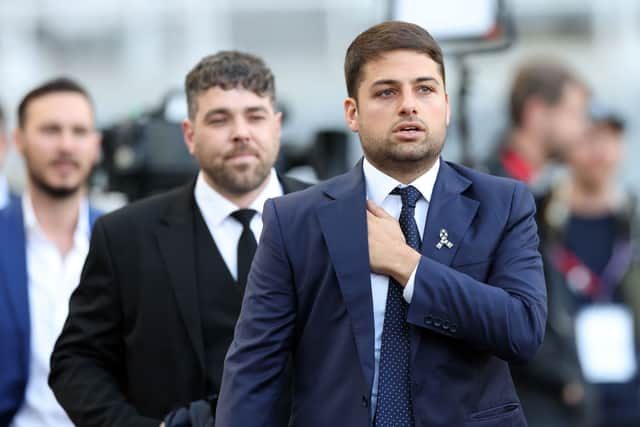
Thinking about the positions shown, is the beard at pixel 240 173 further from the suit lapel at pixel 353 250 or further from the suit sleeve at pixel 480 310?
the suit sleeve at pixel 480 310

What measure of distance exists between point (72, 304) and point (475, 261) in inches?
62.6

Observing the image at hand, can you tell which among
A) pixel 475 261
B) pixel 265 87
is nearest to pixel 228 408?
pixel 475 261

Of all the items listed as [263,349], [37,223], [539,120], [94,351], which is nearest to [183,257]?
[94,351]

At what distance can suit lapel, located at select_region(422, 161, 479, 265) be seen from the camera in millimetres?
3031

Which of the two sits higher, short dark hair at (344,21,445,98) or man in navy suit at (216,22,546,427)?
short dark hair at (344,21,445,98)

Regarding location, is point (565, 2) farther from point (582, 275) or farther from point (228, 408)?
point (228, 408)

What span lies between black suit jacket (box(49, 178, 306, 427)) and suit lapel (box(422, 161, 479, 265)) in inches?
41.6

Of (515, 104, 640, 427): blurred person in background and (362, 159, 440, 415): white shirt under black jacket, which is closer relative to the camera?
(362, 159, 440, 415): white shirt under black jacket

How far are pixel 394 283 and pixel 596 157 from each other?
14.9ft

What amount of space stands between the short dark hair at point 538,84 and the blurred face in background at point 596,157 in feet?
3.85

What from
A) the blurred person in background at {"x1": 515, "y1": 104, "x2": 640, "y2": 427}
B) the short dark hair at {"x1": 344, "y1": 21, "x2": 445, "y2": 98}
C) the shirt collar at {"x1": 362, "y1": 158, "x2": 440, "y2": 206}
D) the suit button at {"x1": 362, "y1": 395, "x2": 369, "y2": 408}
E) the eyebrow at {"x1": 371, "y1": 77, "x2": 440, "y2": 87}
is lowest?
the blurred person in background at {"x1": 515, "y1": 104, "x2": 640, "y2": 427}

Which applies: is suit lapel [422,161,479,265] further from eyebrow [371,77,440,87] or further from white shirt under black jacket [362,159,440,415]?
eyebrow [371,77,440,87]

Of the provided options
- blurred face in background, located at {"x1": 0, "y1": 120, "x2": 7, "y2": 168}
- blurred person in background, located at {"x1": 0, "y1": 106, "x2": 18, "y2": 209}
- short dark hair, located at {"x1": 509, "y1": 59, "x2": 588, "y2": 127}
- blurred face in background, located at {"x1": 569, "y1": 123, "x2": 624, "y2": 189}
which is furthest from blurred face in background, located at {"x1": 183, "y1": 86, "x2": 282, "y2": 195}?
blurred face in background, located at {"x1": 0, "y1": 120, "x2": 7, "y2": 168}

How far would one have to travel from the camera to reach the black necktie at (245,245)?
3967 millimetres
